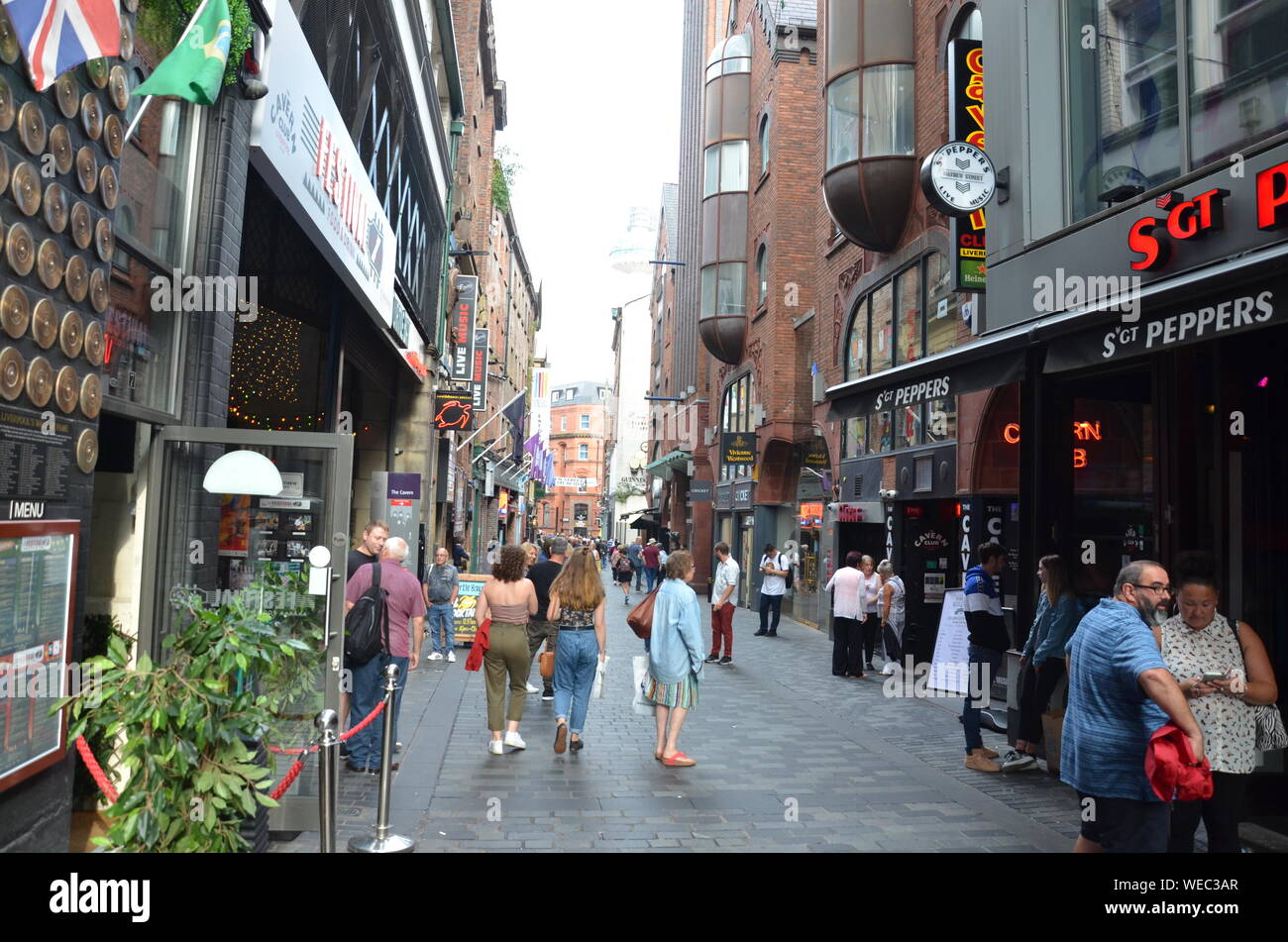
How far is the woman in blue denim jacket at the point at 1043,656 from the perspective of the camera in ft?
24.3

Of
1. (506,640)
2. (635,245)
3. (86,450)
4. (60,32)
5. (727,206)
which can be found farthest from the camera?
(635,245)

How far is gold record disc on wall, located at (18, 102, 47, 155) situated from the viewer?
392 cm

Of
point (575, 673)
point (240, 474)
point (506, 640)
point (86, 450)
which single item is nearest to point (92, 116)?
point (86, 450)

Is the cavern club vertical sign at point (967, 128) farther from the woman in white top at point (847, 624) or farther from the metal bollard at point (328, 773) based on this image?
the metal bollard at point (328, 773)

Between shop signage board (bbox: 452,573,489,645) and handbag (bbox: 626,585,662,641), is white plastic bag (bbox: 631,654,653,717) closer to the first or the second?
handbag (bbox: 626,585,662,641)

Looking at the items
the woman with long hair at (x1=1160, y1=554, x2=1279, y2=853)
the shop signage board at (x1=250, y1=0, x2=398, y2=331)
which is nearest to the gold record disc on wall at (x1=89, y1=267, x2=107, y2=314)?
the shop signage board at (x1=250, y1=0, x2=398, y2=331)

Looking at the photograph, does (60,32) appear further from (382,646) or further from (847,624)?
(847,624)

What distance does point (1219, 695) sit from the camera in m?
5.03

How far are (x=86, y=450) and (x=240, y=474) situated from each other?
138 cm

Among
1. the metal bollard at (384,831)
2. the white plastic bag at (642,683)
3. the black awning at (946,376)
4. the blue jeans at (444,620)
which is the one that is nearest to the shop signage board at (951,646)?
the black awning at (946,376)

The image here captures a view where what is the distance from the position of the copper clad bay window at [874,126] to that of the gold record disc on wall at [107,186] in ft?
44.8

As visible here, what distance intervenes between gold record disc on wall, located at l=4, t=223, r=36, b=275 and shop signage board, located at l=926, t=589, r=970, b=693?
8.23 meters
